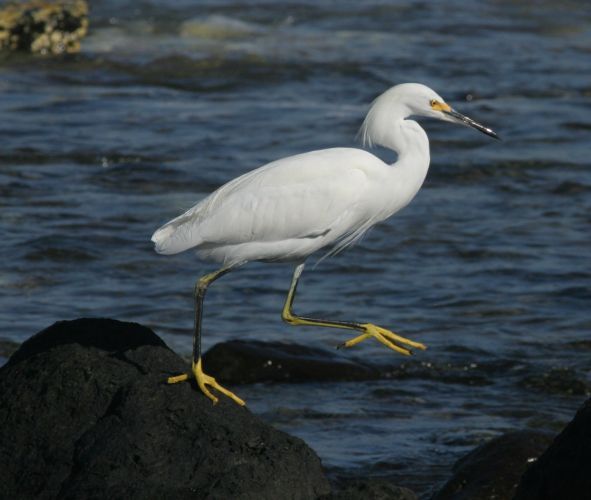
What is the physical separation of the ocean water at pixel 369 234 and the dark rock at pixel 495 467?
0.47 metres

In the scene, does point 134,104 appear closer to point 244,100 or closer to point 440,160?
point 244,100

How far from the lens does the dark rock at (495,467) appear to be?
6211 millimetres

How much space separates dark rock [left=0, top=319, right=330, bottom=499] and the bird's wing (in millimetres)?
701

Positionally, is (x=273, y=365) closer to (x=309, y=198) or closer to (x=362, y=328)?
(x=362, y=328)

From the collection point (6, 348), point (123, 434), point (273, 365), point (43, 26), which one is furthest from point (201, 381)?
point (43, 26)

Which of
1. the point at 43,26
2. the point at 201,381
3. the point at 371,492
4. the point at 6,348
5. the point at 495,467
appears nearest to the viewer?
the point at 371,492

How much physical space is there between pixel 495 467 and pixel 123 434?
6.72 feet

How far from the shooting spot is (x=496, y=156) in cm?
1464

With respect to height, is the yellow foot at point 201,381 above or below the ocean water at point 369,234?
above

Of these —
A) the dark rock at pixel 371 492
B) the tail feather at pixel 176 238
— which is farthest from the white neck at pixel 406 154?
the dark rock at pixel 371 492

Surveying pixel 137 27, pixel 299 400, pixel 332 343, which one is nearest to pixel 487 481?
pixel 299 400

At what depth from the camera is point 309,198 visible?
20.5 ft

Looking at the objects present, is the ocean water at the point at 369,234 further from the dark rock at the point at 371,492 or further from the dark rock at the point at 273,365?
the dark rock at the point at 371,492

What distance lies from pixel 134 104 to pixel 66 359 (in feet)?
38.5
